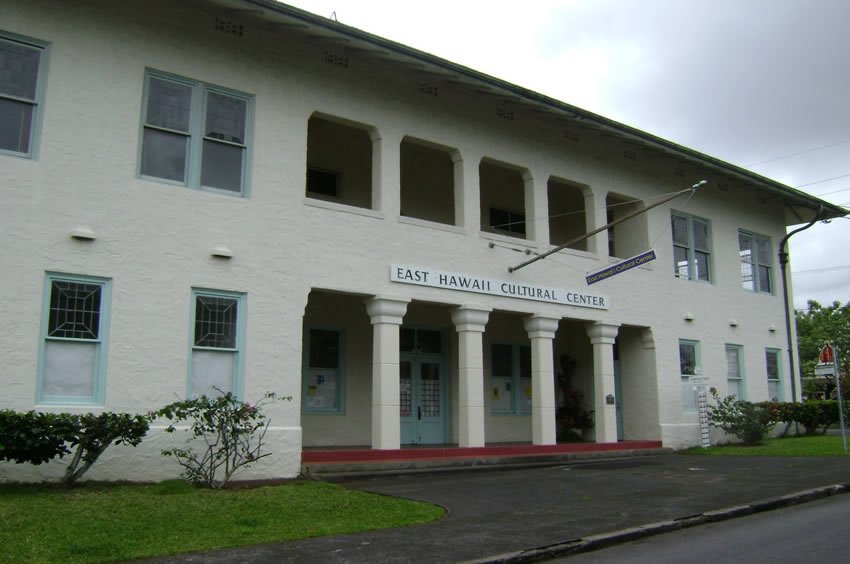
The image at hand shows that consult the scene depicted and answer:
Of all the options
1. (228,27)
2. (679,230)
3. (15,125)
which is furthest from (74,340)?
(679,230)

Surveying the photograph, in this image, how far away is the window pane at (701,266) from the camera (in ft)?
73.7

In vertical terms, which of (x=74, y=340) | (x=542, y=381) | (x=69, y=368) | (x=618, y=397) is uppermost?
(x=74, y=340)

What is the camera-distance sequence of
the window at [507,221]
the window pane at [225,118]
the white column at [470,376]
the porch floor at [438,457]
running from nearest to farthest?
the window pane at [225,118] < the porch floor at [438,457] < the white column at [470,376] < the window at [507,221]

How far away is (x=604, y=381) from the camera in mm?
19016

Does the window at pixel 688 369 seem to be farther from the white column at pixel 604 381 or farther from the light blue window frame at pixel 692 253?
the white column at pixel 604 381

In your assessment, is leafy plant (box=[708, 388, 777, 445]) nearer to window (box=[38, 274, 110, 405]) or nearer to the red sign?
the red sign

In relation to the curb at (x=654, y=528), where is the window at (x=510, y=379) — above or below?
above

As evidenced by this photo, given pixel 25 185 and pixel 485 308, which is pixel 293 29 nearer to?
pixel 25 185

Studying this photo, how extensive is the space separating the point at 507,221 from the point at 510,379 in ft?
13.6

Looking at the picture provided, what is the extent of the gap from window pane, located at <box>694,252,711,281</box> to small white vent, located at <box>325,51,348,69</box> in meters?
12.0

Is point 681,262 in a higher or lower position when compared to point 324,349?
higher

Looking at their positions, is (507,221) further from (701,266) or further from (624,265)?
(701,266)

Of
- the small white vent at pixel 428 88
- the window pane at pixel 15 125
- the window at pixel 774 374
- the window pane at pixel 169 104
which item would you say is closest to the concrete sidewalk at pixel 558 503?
the window pane at pixel 169 104

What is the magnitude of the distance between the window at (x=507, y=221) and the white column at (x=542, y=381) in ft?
12.4
